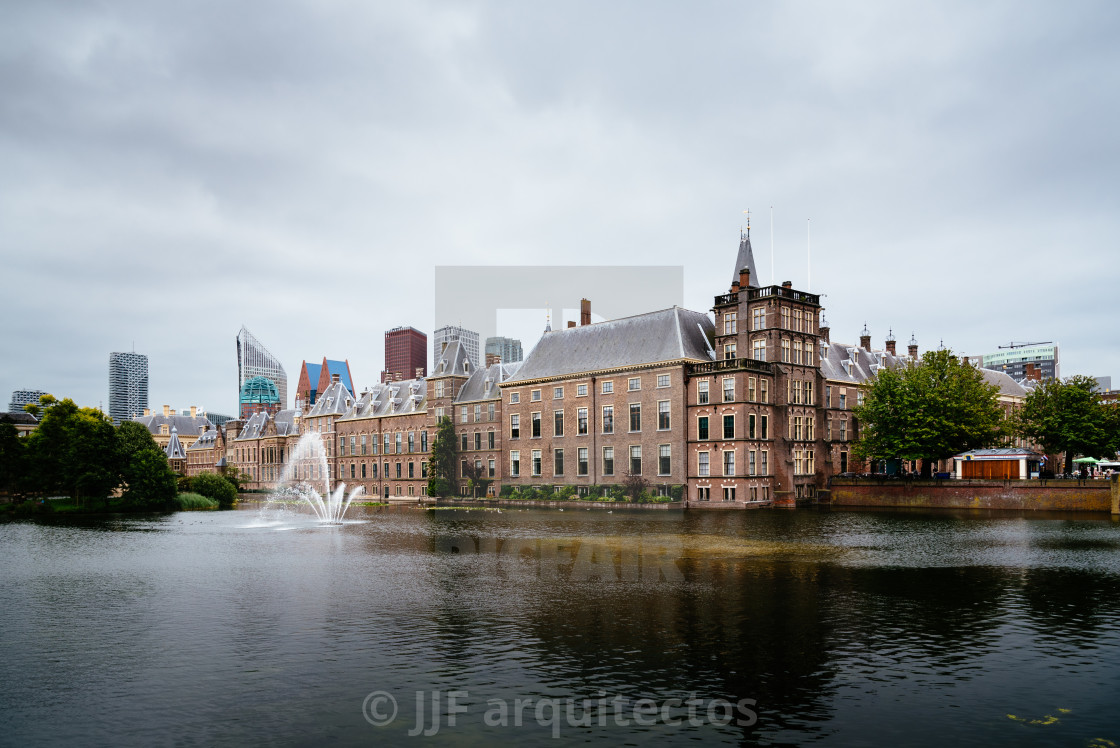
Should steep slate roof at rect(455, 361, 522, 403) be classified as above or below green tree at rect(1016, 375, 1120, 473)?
above

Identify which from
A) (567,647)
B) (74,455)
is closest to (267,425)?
(74,455)

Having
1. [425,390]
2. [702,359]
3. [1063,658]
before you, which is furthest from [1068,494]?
[425,390]

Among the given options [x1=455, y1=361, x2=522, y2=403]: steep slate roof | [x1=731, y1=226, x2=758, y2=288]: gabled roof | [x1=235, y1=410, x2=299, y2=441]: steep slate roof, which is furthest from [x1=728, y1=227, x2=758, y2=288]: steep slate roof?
[x1=235, y1=410, x2=299, y2=441]: steep slate roof

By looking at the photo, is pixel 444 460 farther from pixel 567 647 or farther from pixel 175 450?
pixel 175 450

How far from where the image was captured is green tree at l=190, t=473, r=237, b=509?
8600 centimetres

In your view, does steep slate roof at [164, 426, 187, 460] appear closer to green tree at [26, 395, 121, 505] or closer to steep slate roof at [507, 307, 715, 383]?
green tree at [26, 395, 121, 505]

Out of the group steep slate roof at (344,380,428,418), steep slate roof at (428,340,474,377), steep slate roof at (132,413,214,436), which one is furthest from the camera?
steep slate roof at (132,413,214,436)

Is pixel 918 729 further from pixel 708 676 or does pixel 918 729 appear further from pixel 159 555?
pixel 159 555

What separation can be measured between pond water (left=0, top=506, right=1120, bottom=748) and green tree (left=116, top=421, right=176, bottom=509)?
46.5 metres

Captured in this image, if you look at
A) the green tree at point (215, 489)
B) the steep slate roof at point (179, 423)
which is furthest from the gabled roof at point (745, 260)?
the steep slate roof at point (179, 423)

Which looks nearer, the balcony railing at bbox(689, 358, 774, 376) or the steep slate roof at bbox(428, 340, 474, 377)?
the balcony railing at bbox(689, 358, 774, 376)

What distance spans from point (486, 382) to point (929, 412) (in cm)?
4976

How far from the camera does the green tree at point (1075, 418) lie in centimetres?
7844

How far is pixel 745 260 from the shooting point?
78188mm
